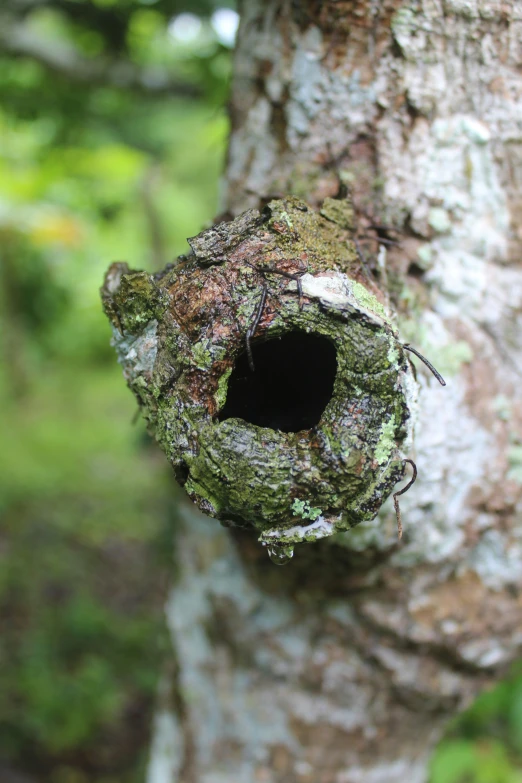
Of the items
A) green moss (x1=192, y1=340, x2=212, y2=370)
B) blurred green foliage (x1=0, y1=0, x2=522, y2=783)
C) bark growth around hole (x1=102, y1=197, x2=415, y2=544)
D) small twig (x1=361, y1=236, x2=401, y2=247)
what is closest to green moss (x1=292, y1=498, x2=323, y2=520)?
bark growth around hole (x1=102, y1=197, x2=415, y2=544)

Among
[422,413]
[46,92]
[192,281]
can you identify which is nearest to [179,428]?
[192,281]

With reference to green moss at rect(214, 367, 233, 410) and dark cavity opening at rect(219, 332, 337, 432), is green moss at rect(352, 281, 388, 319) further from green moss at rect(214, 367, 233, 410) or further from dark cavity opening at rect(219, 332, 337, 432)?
green moss at rect(214, 367, 233, 410)

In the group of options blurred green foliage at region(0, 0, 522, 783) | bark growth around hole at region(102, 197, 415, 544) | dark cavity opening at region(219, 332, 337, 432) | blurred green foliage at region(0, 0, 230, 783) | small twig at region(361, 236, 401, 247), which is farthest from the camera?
blurred green foliage at region(0, 0, 230, 783)

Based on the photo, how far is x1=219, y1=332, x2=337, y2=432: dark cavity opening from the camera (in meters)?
0.91

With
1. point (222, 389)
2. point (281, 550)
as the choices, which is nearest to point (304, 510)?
point (281, 550)

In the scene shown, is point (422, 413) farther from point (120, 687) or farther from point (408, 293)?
point (120, 687)

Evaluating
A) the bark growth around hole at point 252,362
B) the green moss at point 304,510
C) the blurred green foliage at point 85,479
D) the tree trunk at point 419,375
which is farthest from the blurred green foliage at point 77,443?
the green moss at point 304,510

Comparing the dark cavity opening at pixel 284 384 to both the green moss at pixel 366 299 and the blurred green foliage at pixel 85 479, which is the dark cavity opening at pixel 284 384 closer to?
the green moss at pixel 366 299

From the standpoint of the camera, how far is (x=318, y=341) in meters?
0.89

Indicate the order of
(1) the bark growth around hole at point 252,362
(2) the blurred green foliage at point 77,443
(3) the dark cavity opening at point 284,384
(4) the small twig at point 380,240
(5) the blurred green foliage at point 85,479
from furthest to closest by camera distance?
(2) the blurred green foliage at point 77,443
(5) the blurred green foliage at point 85,479
(4) the small twig at point 380,240
(3) the dark cavity opening at point 284,384
(1) the bark growth around hole at point 252,362

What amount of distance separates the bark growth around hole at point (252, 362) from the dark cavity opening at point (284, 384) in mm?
47

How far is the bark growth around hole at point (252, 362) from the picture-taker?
30.5 inches

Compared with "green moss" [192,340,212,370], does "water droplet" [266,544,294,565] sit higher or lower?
lower

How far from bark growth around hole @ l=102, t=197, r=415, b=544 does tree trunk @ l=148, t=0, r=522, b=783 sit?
222 mm
